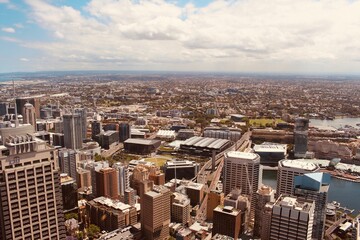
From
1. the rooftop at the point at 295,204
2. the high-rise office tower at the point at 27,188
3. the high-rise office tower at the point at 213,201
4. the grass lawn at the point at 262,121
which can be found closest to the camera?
the high-rise office tower at the point at 27,188

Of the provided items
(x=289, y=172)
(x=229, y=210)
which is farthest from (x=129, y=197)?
(x=289, y=172)

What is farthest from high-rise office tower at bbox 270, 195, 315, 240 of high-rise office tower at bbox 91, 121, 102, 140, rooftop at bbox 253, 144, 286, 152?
high-rise office tower at bbox 91, 121, 102, 140

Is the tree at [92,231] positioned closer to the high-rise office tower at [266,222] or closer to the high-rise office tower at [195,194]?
the high-rise office tower at [195,194]

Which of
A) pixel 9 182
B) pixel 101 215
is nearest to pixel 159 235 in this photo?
pixel 101 215

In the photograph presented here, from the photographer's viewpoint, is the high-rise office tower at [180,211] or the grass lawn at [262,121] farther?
the grass lawn at [262,121]

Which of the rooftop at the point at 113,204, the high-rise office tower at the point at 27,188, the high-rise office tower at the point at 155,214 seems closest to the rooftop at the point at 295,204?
the high-rise office tower at the point at 155,214

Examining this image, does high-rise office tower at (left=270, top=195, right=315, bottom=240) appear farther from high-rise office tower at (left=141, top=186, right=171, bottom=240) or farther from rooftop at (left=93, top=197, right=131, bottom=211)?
rooftop at (left=93, top=197, right=131, bottom=211)
